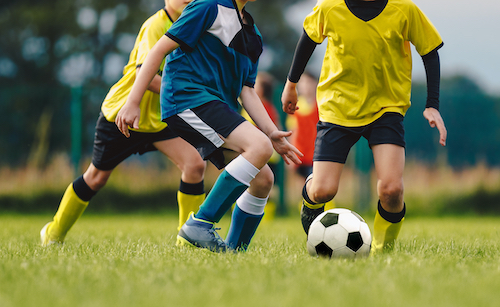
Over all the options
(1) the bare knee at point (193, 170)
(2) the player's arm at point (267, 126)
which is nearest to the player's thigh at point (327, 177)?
(2) the player's arm at point (267, 126)

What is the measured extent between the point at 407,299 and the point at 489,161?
879 cm

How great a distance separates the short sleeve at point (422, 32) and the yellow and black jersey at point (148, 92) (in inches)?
64.2

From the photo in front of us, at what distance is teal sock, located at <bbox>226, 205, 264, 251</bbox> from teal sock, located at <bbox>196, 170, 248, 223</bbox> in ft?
0.83

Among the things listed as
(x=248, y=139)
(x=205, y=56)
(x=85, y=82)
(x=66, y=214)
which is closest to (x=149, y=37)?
(x=205, y=56)

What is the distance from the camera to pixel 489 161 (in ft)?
31.4

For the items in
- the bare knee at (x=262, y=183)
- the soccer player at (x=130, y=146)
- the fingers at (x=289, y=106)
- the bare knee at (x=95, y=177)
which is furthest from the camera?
the bare knee at (x=95, y=177)

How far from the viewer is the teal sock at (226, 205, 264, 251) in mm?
3164

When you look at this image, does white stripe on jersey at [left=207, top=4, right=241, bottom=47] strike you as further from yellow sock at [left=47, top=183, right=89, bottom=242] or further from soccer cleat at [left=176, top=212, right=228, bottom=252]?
yellow sock at [left=47, top=183, right=89, bottom=242]

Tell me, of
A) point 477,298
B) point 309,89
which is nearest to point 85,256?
point 477,298

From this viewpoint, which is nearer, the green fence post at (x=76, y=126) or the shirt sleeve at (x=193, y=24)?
the shirt sleeve at (x=193, y=24)

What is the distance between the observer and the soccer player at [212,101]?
2.85 meters

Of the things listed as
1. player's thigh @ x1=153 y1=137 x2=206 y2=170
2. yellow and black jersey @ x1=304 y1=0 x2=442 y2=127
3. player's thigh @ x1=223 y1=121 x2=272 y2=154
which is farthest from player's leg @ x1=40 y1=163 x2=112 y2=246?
yellow and black jersey @ x1=304 y1=0 x2=442 y2=127

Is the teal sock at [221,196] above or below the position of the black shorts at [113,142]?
above

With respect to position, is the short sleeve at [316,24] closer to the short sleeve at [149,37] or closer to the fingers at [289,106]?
the fingers at [289,106]
